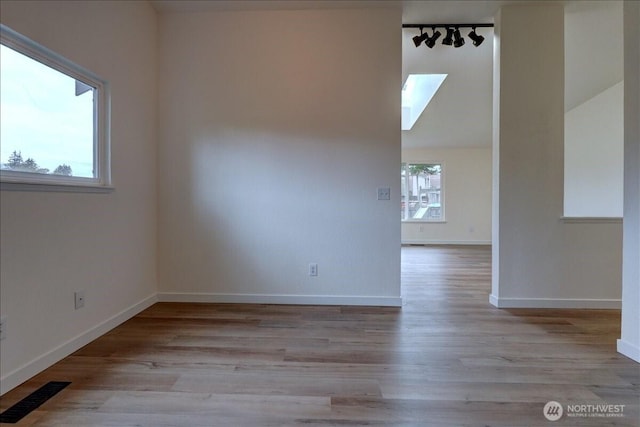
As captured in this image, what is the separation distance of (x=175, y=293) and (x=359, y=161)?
6.92 ft

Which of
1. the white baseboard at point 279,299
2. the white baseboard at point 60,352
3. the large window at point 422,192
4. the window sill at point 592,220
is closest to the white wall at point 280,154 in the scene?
the white baseboard at point 279,299

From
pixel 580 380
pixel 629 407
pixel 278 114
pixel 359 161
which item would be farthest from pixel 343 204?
pixel 629 407

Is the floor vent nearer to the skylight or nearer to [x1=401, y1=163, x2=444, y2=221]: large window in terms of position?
the skylight

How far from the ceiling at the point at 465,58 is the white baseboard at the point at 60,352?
8.73 ft

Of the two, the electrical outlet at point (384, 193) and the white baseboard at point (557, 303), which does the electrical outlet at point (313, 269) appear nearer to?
the electrical outlet at point (384, 193)

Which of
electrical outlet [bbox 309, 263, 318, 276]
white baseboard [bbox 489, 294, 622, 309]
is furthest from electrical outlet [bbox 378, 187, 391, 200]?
white baseboard [bbox 489, 294, 622, 309]

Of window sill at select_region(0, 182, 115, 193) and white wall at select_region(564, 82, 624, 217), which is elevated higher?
white wall at select_region(564, 82, 624, 217)

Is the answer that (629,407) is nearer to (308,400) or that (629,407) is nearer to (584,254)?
(308,400)

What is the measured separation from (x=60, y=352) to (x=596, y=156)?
7083mm

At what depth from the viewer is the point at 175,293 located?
3.08 m

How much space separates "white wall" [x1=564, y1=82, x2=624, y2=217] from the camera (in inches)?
196

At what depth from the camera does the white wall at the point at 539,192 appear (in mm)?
2918

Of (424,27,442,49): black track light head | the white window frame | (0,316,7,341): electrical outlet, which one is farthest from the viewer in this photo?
the white window frame

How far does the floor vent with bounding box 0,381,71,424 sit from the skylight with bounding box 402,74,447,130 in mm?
5313
